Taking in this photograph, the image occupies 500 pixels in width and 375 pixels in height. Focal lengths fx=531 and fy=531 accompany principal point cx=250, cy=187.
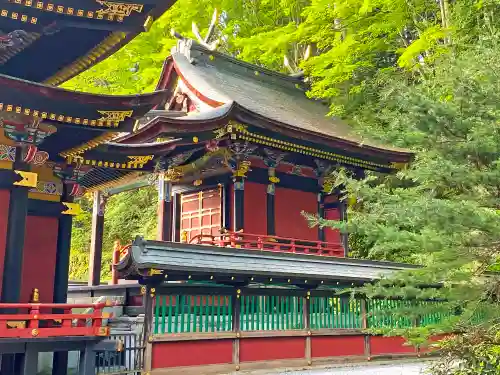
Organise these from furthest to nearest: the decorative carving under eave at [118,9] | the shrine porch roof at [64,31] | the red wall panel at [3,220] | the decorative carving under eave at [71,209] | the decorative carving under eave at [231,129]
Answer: the decorative carving under eave at [231,129] → the decorative carving under eave at [71,209] → the red wall panel at [3,220] → the decorative carving under eave at [118,9] → the shrine porch roof at [64,31]

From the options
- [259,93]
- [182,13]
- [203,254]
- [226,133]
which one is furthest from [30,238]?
[182,13]

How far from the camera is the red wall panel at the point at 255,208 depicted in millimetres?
14586

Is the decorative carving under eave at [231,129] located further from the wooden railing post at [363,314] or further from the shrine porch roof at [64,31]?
the wooden railing post at [363,314]

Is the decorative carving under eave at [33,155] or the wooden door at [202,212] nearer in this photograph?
the decorative carving under eave at [33,155]

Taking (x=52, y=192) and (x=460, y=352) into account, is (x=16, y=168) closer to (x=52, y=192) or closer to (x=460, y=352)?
(x=52, y=192)

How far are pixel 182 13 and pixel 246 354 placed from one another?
63.5 feet

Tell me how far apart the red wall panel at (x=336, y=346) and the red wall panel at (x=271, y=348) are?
14.6 inches

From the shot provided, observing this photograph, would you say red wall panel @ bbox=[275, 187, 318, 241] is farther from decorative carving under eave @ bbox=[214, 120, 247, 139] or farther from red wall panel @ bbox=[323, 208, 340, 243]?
decorative carving under eave @ bbox=[214, 120, 247, 139]

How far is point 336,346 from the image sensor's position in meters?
12.5

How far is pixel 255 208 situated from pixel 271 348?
448cm

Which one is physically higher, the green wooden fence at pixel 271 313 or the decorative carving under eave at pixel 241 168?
the decorative carving under eave at pixel 241 168

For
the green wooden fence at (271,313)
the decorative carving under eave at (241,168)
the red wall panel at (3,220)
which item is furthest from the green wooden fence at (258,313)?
the decorative carving under eave at (241,168)

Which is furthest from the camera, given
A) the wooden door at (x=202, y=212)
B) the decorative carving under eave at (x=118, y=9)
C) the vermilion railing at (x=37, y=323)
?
the wooden door at (x=202, y=212)

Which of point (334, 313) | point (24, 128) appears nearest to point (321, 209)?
point (334, 313)
